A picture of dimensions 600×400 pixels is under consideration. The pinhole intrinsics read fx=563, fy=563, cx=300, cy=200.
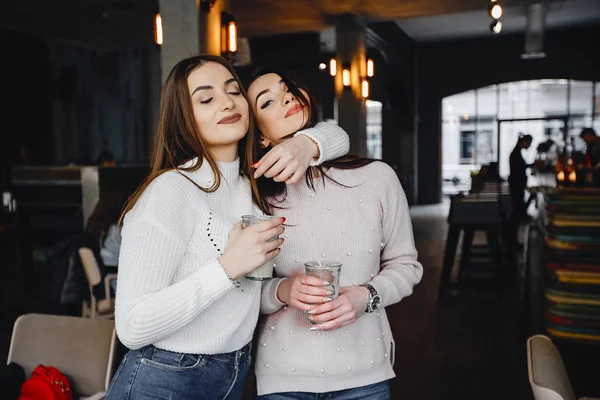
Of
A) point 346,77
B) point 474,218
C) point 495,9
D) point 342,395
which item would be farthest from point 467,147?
point 342,395

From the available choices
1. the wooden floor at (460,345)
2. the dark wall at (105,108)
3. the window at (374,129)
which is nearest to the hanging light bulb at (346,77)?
the wooden floor at (460,345)

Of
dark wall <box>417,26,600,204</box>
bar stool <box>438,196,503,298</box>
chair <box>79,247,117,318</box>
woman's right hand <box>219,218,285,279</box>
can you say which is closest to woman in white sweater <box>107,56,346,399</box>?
woman's right hand <box>219,218,285,279</box>

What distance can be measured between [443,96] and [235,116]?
1405 centimetres

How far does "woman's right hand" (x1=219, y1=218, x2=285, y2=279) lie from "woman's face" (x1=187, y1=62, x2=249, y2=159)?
0.87 feet

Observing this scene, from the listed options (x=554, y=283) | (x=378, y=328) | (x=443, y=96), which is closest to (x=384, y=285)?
(x=378, y=328)

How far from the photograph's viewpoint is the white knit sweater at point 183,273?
3.71 ft

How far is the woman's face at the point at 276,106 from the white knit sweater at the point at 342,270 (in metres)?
0.16

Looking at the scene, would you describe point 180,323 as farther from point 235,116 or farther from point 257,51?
point 257,51

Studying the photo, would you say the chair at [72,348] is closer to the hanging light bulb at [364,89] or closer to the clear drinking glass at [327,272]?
the clear drinking glass at [327,272]

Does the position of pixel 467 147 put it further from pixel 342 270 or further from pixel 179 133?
pixel 179 133

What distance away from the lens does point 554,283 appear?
3006 millimetres

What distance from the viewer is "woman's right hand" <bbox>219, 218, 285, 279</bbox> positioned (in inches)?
44.8

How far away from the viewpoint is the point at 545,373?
1.37 metres

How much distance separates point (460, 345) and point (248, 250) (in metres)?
3.23
